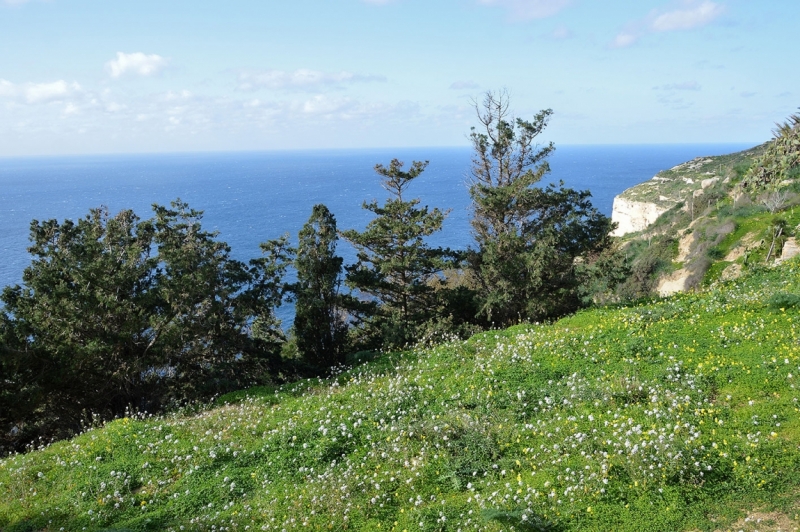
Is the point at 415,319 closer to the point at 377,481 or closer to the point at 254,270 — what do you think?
the point at 254,270

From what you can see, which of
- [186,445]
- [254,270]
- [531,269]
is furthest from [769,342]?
[254,270]

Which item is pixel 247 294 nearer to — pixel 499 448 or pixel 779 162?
pixel 499 448

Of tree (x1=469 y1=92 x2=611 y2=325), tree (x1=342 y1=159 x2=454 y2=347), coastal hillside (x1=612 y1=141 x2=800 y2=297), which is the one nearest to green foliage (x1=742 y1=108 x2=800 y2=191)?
coastal hillside (x1=612 y1=141 x2=800 y2=297)

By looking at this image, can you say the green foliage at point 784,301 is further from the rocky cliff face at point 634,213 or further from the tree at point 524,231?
the rocky cliff face at point 634,213

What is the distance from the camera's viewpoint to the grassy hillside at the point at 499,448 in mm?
8102

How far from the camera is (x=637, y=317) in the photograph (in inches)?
589

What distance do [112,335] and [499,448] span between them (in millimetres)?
15963

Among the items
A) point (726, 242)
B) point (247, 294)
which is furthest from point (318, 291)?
point (726, 242)

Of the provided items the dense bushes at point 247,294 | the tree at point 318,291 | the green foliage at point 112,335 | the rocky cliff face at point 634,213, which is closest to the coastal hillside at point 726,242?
the dense bushes at point 247,294

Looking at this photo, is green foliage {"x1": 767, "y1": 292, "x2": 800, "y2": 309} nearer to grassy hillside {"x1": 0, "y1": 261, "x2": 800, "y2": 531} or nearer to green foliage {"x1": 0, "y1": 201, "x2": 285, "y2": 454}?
grassy hillside {"x1": 0, "y1": 261, "x2": 800, "y2": 531}

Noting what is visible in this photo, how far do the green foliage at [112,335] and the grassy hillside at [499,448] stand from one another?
5928 millimetres

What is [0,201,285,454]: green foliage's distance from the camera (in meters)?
17.8

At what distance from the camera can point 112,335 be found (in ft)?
63.3

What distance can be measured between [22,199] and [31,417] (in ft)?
586
